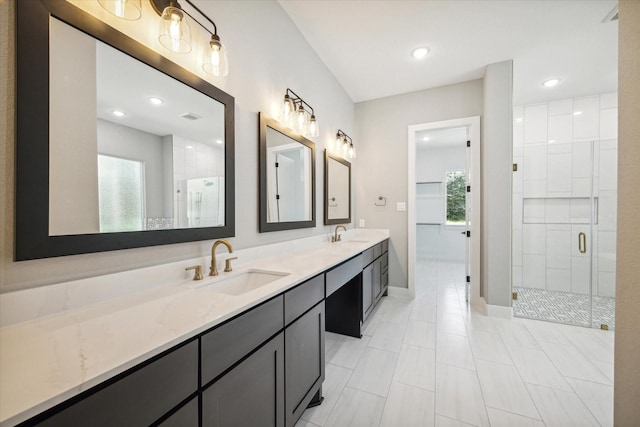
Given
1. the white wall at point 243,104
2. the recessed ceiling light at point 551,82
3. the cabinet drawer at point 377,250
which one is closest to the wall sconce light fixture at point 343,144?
the white wall at point 243,104

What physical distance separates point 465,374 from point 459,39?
9.51ft

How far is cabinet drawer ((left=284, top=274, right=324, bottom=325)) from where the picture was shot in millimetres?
1186

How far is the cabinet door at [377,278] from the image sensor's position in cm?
281

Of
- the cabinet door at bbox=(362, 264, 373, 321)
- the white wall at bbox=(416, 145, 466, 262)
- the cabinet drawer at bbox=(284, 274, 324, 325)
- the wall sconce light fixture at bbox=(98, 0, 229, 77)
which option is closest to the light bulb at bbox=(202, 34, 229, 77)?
the wall sconce light fixture at bbox=(98, 0, 229, 77)

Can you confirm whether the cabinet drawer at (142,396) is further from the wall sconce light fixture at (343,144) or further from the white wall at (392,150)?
the white wall at (392,150)

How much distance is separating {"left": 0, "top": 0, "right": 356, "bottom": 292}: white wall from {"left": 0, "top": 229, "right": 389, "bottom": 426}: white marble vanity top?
6 centimetres

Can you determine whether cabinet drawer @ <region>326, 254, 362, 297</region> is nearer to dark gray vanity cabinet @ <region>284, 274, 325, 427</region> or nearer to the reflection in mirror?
dark gray vanity cabinet @ <region>284, 274, 325, 427</region>

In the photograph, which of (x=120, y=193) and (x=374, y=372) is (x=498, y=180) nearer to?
(x=374, y=372)

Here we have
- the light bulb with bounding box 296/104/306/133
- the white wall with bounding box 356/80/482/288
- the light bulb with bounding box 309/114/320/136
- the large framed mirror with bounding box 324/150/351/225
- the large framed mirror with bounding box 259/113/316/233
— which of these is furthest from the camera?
the white wall with bounding box 356/80/482/288

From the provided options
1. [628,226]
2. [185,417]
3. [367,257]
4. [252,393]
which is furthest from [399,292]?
Answer: [185,417]

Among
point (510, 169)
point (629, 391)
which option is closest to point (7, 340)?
point (629, 391)

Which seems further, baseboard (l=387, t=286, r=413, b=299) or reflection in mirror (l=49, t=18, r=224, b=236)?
baseboard (l=387, t=286, r=413, b=299)

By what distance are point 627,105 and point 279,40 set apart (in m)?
2.08

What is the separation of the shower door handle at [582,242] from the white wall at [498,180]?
1.13 meters
